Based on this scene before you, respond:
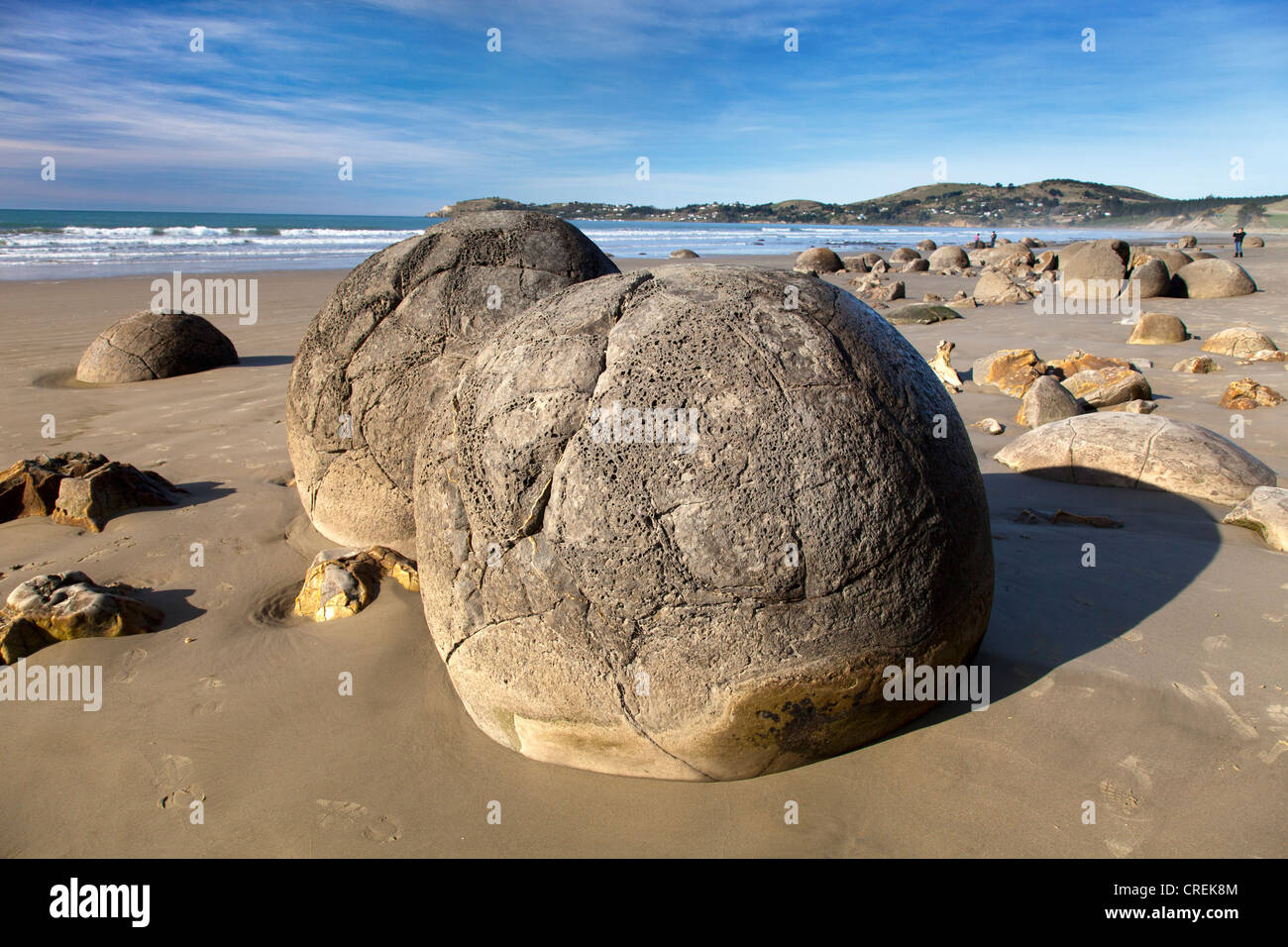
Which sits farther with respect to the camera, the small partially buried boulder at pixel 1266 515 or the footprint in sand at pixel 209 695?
the small partially buried boulder at pixel 1266 515

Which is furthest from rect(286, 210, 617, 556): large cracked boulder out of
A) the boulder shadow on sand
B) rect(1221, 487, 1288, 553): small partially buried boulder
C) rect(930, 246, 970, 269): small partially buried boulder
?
rect(930, 246, 970, 269): small partially buried boulder

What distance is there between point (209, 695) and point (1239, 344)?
11.2 m

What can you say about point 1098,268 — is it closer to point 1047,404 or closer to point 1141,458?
point 1047,404

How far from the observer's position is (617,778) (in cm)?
276

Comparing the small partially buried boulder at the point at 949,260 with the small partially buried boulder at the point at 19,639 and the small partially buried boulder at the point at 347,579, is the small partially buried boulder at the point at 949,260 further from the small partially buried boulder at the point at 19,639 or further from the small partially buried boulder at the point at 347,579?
the small partially buried boulder at the point at 19,639

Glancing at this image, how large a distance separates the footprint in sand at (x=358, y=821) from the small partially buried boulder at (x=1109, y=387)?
23.0 feet

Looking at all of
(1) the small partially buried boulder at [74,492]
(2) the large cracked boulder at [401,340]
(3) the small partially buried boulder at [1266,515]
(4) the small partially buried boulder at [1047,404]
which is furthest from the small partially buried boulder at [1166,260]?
(1) the small partially buried boulder at [74,492]

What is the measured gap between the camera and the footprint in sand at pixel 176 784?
278 cm

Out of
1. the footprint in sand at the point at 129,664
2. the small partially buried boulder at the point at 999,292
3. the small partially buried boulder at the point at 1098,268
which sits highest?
the small partially buried boulder at the point at 1098,268

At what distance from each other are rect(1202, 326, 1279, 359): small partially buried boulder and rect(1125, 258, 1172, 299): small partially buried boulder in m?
7.23

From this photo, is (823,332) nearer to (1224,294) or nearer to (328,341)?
(328,341)

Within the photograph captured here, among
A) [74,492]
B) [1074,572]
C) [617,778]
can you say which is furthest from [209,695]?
[1074,572]

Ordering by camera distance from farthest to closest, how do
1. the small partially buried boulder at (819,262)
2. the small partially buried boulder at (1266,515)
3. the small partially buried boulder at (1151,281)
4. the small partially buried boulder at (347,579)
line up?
the small partially buried boulder at (819,262), the small partially buried boulder at (1151,281), the small partially buried boulder at (1266,515), the small partially buried boulder at (347,579)

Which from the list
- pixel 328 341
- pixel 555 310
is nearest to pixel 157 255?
pixel 328 341
